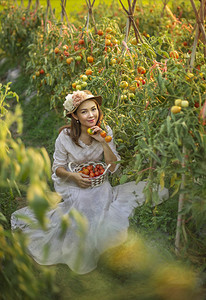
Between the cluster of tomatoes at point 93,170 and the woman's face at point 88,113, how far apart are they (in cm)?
31

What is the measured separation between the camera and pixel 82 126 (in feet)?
8.57

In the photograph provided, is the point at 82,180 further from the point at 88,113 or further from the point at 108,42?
the point at 108,42

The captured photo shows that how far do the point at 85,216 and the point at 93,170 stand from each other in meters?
0.43

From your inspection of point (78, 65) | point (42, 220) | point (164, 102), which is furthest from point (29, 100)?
point (42, 220)

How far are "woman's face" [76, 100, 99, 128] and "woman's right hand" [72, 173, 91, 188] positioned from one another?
35cm

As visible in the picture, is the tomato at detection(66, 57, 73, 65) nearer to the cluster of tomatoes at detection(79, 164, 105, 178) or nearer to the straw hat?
the straw hat

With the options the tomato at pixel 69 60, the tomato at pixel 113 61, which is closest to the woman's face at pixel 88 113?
the tomato at pixel 113 61

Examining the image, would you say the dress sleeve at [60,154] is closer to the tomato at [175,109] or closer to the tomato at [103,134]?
the tomato at [103,134]

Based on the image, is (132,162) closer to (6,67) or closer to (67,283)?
(67,283)

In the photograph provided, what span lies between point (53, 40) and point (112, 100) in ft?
5.73

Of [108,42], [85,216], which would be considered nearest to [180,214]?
[85,216]

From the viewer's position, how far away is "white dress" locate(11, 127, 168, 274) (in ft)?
7.50

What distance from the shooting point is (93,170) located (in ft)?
8.66

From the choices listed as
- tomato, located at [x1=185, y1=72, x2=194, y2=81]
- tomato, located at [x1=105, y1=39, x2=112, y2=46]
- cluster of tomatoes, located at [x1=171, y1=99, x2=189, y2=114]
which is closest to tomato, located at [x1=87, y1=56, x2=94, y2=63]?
tomato, located at [x1=105, y1=39, x2=112, y2=46]
